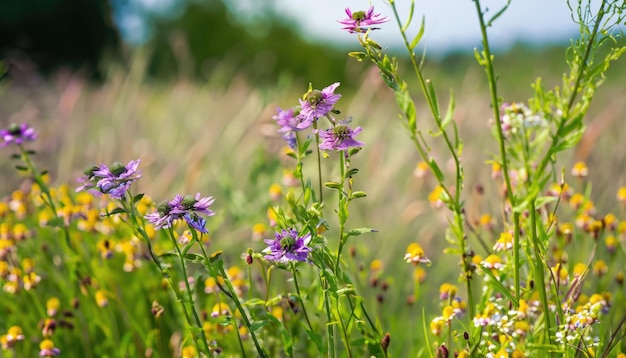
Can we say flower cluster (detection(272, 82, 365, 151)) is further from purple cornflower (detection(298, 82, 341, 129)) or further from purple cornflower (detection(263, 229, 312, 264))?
purple cornflower (detection(263, 229, 312, 264))

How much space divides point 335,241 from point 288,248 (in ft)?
6.22

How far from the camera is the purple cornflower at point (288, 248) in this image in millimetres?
1287

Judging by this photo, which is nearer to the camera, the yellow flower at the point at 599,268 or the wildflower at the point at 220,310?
the wildflower at the point at 220,310

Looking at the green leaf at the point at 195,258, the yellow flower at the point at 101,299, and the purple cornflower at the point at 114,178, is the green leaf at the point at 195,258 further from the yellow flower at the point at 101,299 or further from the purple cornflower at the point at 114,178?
the yellow flower at the point at 101,299

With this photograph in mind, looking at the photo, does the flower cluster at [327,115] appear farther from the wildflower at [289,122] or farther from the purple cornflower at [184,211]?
the purple cornflower at [184,211]

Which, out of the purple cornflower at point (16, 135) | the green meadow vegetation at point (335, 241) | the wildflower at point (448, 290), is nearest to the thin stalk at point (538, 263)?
the green meadow vegetation at point (335, 241)

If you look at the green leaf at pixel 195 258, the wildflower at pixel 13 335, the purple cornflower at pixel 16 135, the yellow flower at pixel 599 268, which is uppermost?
the purple cornflower at pixel 16 135

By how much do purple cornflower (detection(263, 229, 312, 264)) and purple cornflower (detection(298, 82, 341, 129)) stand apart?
0.21 metres

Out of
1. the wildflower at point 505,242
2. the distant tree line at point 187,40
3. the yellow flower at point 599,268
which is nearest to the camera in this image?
the wildflower at point 505,242

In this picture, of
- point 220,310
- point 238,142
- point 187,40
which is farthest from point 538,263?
point 187,40

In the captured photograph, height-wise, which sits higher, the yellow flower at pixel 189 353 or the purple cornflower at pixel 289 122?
the purple cornflower at pixel 289 122

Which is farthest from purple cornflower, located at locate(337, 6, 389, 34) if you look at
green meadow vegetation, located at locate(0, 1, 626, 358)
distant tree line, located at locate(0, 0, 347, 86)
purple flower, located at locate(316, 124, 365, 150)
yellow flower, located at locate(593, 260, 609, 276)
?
distant tree line, located at locate(0, 0, 347, 86)

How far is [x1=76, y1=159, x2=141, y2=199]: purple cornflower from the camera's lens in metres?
1.35

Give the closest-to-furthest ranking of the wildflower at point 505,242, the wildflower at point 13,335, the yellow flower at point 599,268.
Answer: the wildflower at point 505,242 < the wildflower at point 13,335 < the yellow flower at point 599,268
